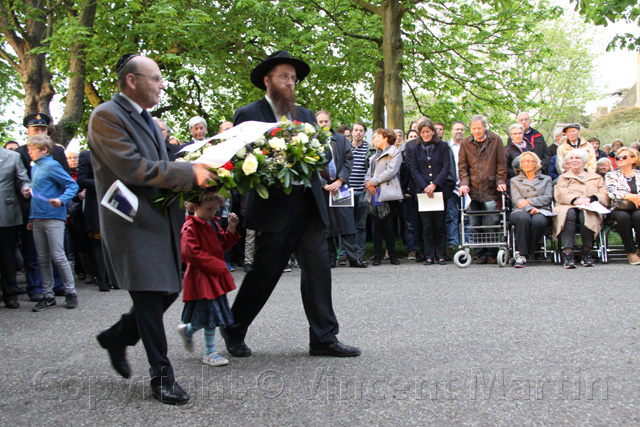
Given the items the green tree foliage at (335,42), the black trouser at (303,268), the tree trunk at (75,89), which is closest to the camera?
the black trouser at (303,268)

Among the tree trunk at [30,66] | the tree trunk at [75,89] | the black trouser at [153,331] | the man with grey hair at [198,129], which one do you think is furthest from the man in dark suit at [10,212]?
the tree trunk at [30,66]

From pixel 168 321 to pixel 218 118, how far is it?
1801 centimetres

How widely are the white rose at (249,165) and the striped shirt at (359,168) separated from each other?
737cm

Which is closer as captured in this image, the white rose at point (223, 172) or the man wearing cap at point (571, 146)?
the white rose at point (223, 172)

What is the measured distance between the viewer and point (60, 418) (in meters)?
3.85

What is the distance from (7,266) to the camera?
27.3 ft

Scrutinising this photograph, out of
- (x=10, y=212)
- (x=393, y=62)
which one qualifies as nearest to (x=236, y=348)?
(x=10, y=212)

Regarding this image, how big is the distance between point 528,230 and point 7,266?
786 centimetres

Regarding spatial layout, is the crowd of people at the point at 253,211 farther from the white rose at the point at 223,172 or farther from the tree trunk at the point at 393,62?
the tree trunk at the point at 393,62

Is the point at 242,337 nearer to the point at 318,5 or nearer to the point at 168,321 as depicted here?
the point at 168,321

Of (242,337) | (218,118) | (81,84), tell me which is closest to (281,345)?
(242,337)

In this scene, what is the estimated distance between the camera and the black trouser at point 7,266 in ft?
27.2

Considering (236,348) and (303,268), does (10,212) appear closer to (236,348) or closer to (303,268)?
(236,348)

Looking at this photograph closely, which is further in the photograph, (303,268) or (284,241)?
(303,268)
